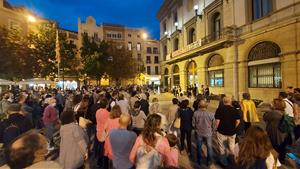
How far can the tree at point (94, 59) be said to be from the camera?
36781 mm

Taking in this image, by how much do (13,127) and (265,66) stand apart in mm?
17558

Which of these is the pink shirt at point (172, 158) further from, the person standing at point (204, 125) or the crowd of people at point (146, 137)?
the person standing at point (204, 125)

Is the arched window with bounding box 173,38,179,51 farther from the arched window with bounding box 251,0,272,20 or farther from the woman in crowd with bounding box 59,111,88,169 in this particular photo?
the woman in crowd with bounding box 59,111,88,169

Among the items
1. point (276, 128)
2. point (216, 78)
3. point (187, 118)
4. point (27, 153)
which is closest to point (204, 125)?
point (187, 118)

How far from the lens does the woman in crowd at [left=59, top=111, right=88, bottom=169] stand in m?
3.90

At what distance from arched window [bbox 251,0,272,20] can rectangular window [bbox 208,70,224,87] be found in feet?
21.4

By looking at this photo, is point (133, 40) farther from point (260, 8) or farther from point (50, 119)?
point (50, 119)

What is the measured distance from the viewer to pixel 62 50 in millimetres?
31062

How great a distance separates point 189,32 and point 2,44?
2248cm

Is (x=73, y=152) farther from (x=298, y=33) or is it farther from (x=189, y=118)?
(x=298, y=33)

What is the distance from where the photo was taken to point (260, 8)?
60.6ft

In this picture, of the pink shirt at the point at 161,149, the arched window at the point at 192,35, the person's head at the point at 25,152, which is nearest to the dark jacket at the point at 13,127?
the pink shirt at the point at 161,149

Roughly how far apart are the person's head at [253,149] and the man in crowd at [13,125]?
4.24 metres

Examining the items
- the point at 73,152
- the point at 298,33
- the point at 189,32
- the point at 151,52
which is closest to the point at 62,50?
the point at 189,32
